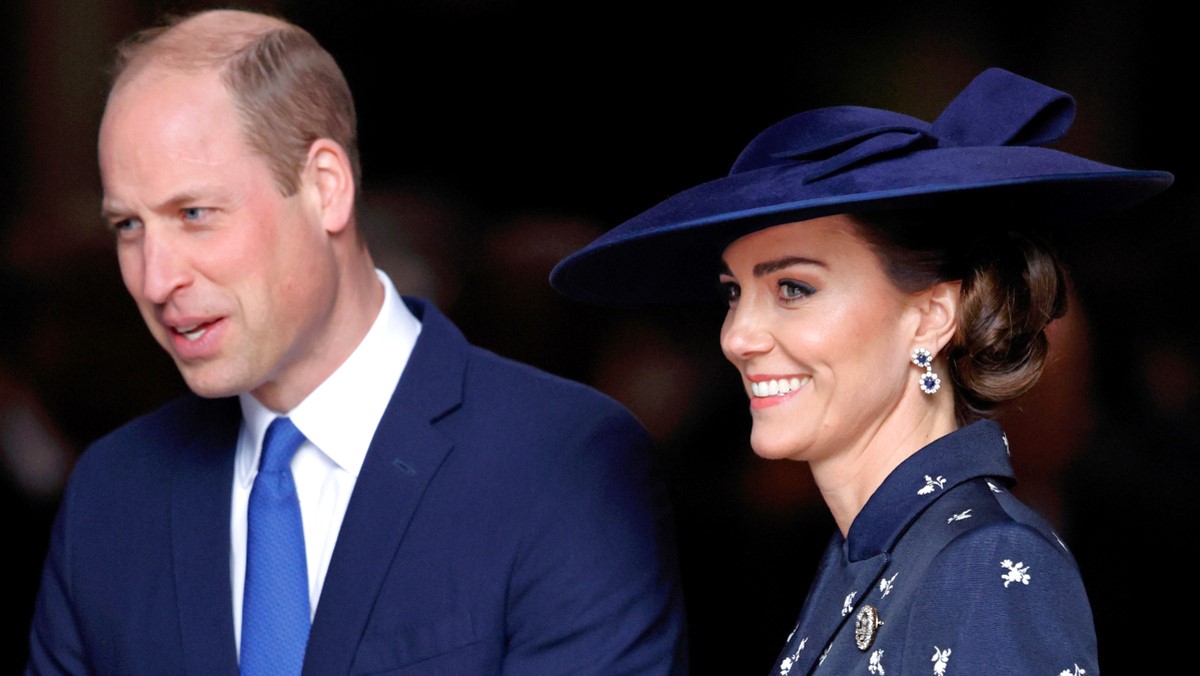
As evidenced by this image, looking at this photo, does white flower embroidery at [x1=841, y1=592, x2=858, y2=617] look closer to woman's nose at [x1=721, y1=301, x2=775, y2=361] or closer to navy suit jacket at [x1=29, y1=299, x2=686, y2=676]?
woman's nose at [x1=721, y1=301, x2=775, y2=361]

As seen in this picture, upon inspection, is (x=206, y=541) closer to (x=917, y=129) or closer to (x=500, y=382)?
(x=500, y=382)

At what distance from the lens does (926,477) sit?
5.04 feet

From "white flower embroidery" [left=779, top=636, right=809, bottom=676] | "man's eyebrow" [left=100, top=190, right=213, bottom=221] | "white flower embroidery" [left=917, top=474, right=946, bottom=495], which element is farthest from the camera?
"man's eyebrow" [left=100, top=190, right=213, bottom=221]

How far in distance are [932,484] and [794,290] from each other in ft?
0.82

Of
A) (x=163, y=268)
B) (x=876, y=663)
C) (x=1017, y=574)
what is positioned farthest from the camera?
(x=163, y=268)

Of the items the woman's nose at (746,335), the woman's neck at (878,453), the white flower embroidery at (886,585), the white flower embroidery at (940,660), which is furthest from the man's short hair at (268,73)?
the white flower embroidery at (940,660)

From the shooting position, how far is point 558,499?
6.33 feet

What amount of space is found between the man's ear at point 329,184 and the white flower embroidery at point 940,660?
102 cm

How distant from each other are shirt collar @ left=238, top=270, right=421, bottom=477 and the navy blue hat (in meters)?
0.43

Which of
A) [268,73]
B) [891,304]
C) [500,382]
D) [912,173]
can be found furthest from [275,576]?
[912,173]

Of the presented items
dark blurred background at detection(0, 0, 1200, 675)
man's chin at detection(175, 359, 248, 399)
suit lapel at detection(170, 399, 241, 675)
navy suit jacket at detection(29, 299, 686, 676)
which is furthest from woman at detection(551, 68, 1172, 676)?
dark blurred background at detection(0, 0, 1200, 675)

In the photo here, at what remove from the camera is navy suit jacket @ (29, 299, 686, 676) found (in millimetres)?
1867

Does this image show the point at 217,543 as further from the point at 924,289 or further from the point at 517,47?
the point at 517,47

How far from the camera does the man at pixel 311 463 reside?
1.86 meters
